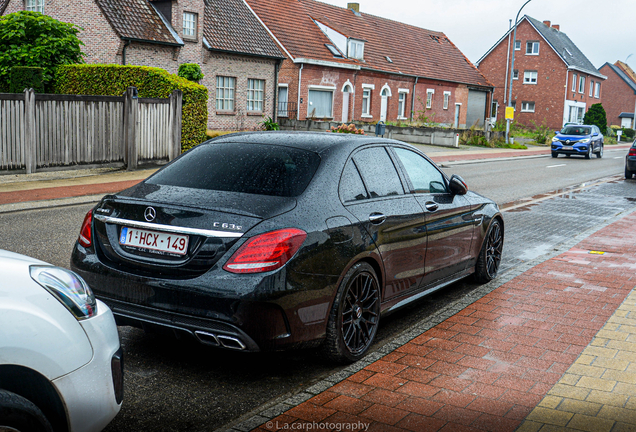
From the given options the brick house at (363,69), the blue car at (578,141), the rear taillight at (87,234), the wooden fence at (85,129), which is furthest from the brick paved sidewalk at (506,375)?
the brick house at (363,69)

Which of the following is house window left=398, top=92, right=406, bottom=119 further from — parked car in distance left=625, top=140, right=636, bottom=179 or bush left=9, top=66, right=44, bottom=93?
bush left=9, top=66, right=44, bottom=93

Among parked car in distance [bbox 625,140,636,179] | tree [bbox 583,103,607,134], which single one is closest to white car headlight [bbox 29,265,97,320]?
parked car in distance [bbox 625,140,636,179]

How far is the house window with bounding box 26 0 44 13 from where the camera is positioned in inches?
1194

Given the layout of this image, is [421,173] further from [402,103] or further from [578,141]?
[402,103]

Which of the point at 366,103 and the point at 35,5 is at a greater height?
the point at 35,5

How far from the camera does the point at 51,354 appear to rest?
7.92ft

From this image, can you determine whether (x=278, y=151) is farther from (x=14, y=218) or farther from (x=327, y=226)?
(x=14, y=218)

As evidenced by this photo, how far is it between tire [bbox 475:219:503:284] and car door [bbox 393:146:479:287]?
503 mm

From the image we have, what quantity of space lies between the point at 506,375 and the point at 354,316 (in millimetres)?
1056

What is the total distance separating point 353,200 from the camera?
177 inches

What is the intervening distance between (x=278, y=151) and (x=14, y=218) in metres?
6.92

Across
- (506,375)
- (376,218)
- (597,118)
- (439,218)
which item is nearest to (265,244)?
(376,218)

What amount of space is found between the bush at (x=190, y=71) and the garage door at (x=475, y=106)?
31702 mm

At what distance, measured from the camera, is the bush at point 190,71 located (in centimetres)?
2886
